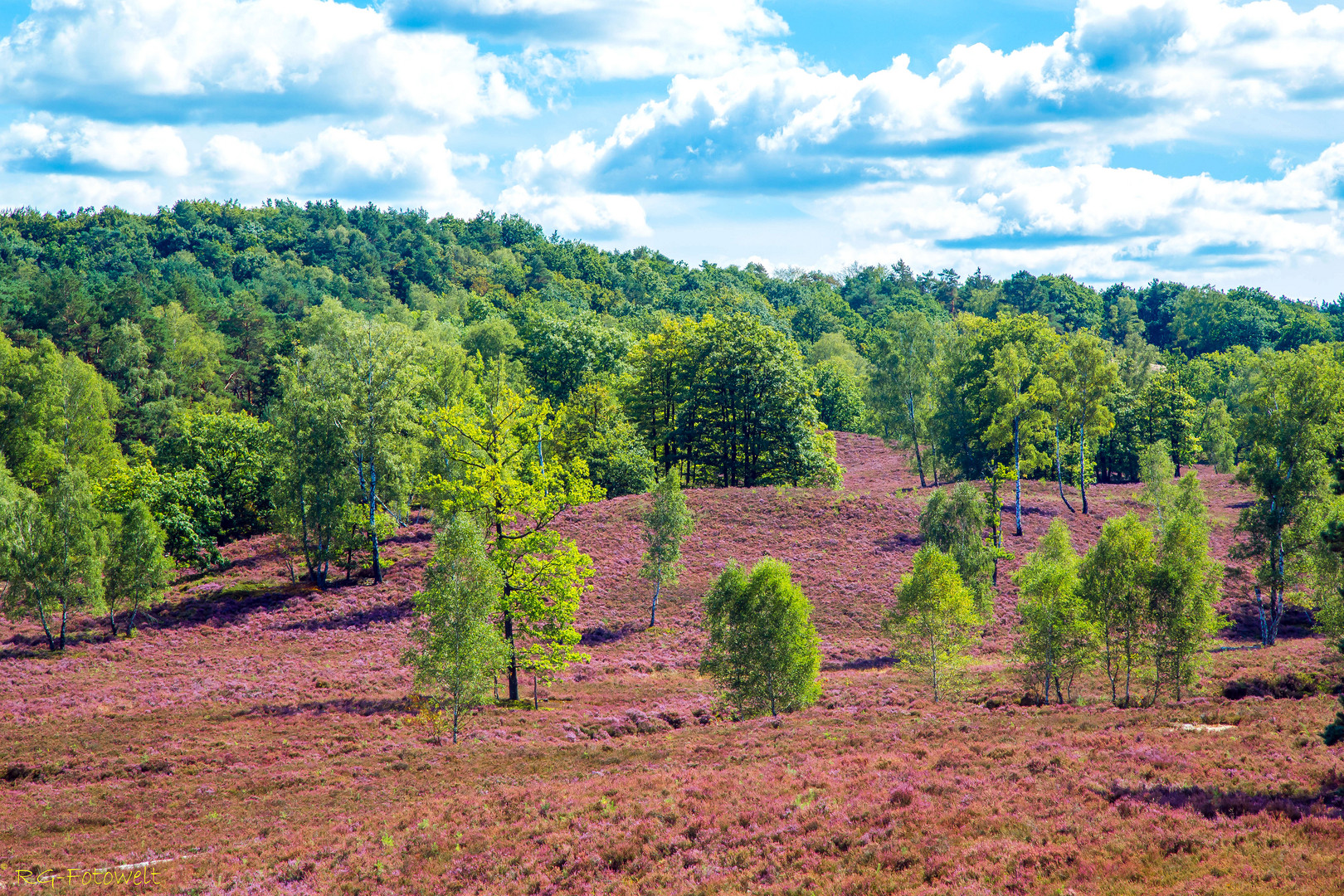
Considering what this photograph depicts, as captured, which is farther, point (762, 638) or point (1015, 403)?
point (1015, 403)

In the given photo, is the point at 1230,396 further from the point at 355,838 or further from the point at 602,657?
the point at 355,838

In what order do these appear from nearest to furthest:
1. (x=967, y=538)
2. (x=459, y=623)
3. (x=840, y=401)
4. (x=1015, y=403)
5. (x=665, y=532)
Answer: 1. (x=459, y=623)
2. (x=967, y=538)
3. (x=665, y=532)
4. (x=1015, y=403)
5. (x=840, y=401)

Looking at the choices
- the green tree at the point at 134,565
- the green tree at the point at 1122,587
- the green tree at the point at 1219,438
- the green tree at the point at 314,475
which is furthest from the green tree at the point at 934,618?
the green tree at the point at 1219,438

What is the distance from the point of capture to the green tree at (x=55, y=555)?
41.0 meters

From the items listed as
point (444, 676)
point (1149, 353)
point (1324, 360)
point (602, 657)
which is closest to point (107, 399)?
point (602, 657)

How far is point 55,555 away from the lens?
41375 millimetres

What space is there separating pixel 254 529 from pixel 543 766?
1980 inches

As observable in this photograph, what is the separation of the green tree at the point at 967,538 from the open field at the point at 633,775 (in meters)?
3.88

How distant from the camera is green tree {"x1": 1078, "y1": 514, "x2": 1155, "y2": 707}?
104 feet

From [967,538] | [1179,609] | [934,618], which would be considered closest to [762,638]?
[934,618]

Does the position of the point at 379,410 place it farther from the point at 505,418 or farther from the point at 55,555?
the point at 505,418

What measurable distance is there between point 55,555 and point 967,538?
48451 mm

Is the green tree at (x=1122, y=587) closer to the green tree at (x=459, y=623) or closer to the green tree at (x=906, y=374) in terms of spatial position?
the green tree at (x=459, y=623)

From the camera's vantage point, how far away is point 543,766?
27141 millimetres
